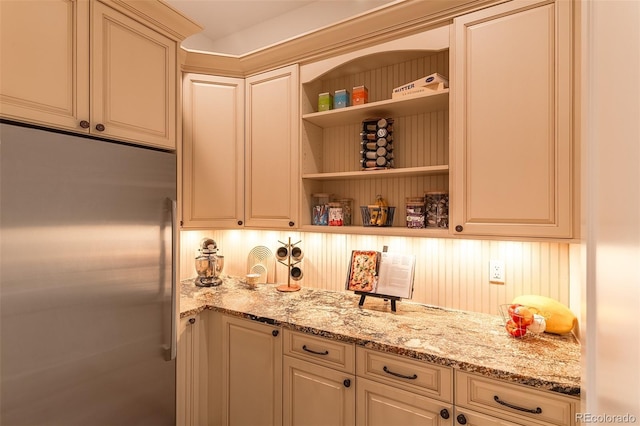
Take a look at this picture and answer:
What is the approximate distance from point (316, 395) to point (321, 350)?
22 centimetres

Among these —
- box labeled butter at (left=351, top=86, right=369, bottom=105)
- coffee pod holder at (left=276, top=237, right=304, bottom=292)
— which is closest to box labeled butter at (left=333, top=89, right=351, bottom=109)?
box labeled butter at (left=351, top=86, right=369, bottom=105)

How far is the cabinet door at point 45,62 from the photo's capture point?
1076mm

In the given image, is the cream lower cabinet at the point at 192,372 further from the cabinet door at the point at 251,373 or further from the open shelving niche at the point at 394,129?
the open shelving niche at the point at 394,129

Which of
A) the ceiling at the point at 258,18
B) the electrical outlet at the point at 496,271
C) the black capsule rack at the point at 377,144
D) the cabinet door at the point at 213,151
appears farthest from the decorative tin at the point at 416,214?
the ceiling at the point at 258,18

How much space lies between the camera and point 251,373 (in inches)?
69.4

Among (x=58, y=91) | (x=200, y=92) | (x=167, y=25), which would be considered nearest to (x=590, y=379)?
(x=58, y=91)

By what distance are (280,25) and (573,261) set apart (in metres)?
2.48

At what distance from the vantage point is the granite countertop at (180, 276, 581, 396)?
1168 millimetres

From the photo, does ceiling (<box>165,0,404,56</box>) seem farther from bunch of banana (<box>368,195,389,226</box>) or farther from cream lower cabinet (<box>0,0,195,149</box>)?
bunch of banana (<box>368,195,389,226</box>)

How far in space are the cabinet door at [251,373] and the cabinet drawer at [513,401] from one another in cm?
89

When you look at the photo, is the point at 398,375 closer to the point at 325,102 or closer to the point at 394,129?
the point at 394,129

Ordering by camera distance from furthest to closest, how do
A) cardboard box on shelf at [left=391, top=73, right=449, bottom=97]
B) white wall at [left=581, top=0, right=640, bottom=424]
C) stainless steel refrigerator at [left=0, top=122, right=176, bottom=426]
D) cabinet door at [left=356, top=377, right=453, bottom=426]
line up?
cardboard box on shelf at [left=391, top=73, right=449, bottom=97] < cabinet door at [left=356, top=377, right=453, bottom=426] < stainless steel refrigerator at [left=0, top=122, right=176, bottom=426] < white wall at [left=581, top=0, right=640, bottom=424]

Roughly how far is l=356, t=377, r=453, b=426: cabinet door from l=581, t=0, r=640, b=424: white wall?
36.0 inches

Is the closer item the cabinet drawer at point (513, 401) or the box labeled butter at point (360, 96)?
the cabinet drawer at point (513, 401)
